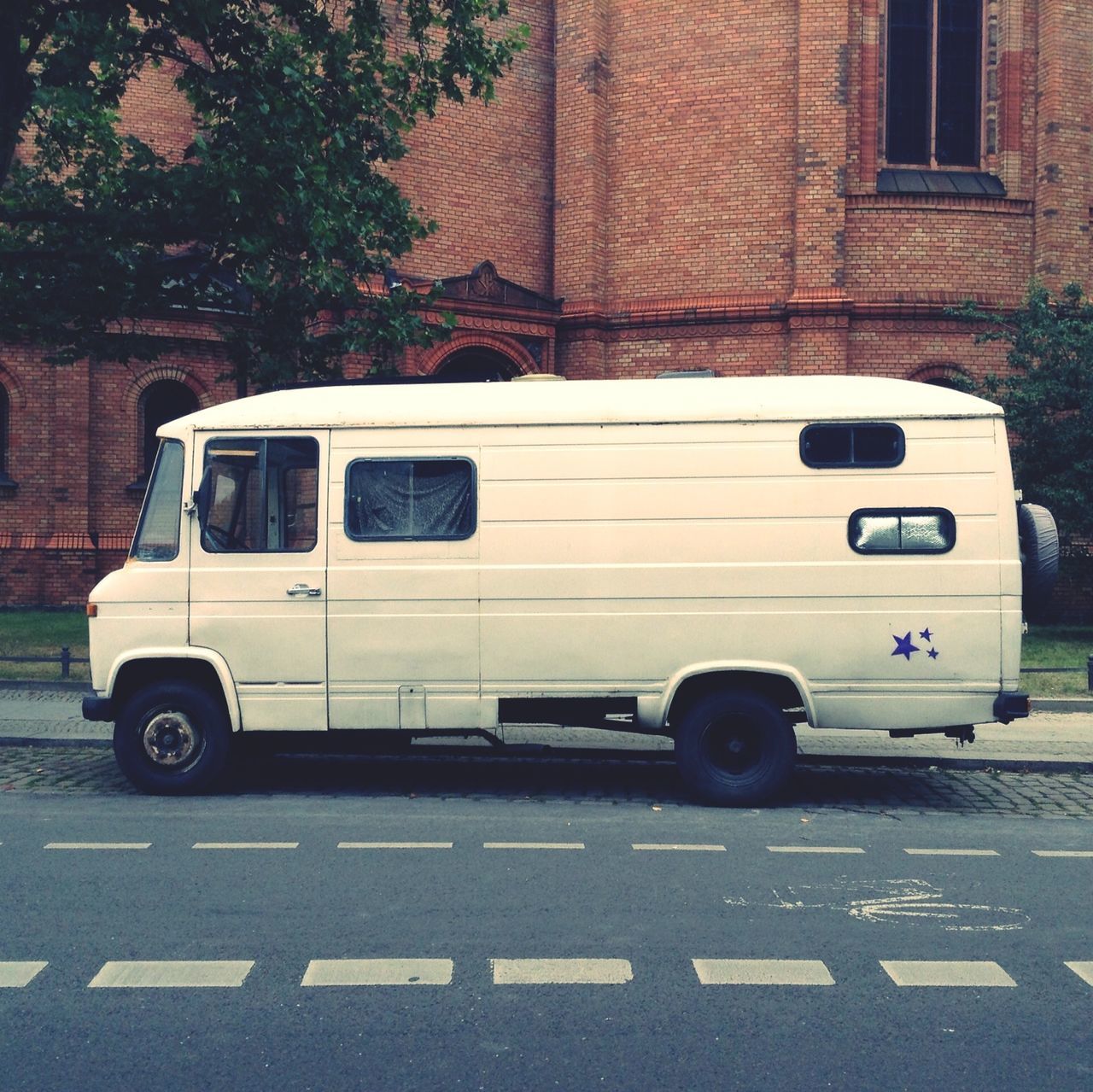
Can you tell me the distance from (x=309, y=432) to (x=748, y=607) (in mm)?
3303

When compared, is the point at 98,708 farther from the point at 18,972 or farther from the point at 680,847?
the point at 680,847

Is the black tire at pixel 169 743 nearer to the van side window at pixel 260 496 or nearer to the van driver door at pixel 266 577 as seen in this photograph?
the van driver door at pixel 266 577

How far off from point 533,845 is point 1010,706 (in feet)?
11.3

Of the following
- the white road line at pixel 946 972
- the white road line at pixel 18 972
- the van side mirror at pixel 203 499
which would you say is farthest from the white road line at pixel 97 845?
the white road line at pixel 946 972

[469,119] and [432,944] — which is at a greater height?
[469,119]

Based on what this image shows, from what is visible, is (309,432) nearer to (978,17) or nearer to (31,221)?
(31,221)

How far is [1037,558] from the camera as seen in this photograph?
8.50 meters

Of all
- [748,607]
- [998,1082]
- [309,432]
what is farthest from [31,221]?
[998,1082]

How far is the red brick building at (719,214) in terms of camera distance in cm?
2052

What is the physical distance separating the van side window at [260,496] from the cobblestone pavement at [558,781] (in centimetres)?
184

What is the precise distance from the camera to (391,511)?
8.73 metres

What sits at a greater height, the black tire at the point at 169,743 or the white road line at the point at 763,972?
the black tire at the point at 169,743

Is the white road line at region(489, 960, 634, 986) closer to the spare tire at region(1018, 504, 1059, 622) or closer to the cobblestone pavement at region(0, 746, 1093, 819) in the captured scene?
the cobblestone pavement at region(0, 746, 1093, 819)

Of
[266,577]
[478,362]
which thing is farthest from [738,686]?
[478,362]
